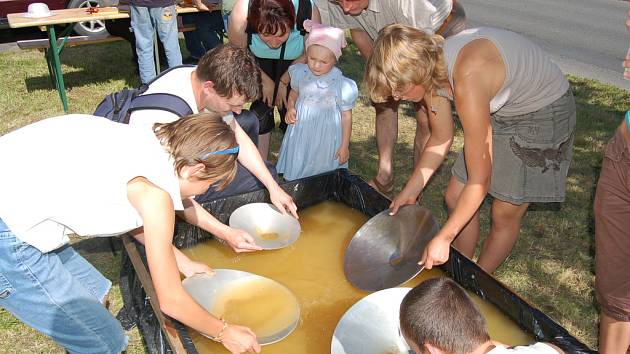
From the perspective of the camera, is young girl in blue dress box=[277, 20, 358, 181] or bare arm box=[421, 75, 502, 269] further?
young girl in blue dress box=[277, 20, 358, 181]

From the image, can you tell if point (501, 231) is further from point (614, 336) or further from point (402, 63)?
point (402, 63)

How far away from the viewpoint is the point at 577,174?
3910 millimetres

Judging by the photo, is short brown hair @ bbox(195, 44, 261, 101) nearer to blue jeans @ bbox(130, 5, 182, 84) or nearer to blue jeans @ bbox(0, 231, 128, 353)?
blue jeans @ bbox(0, 231, 128, 353)

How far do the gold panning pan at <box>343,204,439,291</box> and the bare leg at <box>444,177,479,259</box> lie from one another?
Result: 0.73ft

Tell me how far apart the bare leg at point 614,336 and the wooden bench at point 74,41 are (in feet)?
15.4

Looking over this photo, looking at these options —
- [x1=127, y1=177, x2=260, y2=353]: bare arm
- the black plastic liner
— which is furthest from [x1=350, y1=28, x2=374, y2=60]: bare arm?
[x1=127, y1=177, x2=260, y2=353]: bare arm

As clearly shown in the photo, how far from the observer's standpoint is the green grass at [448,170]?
8.57 ft

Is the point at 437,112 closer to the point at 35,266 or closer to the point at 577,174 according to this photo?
the point at 35,266

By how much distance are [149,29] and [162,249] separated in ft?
12.6

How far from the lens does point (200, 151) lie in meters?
1.51

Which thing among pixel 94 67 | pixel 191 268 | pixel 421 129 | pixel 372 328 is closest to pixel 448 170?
pixel 421 129

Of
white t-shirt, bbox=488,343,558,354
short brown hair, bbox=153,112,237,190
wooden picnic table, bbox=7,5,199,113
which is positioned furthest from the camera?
wooden picnic table, bbox=7,5,199,113

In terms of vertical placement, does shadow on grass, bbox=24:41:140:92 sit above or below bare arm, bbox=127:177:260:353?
below

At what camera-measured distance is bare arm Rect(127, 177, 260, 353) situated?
4.62ft
